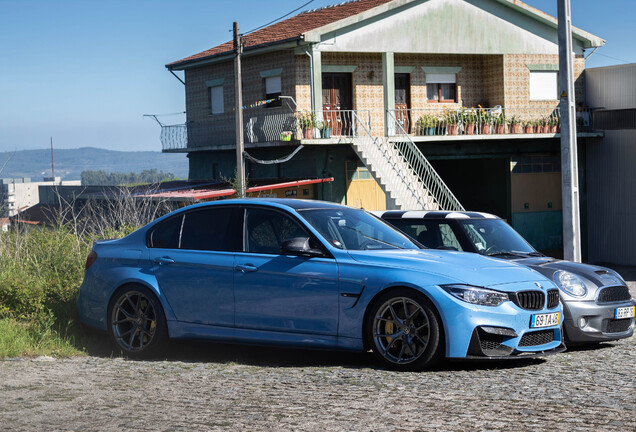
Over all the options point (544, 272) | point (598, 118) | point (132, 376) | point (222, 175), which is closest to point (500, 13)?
point (598, 118)

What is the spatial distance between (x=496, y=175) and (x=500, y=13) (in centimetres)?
593

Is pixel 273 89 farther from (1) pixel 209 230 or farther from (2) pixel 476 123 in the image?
(1) pixel 209 230

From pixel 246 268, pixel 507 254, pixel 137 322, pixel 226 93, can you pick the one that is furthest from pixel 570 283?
pixel 226 93

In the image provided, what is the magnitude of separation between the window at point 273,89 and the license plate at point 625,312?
67.6ft

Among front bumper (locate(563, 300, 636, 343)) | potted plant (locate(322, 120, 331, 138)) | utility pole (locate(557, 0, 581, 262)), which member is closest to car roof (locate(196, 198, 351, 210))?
front bumper (locate(563, 300, 636, 343))

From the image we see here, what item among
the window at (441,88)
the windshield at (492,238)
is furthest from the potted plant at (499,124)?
the windshield at (492,238)

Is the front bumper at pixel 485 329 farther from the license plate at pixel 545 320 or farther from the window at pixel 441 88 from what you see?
the window at pixel 441 88

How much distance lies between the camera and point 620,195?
111 feet

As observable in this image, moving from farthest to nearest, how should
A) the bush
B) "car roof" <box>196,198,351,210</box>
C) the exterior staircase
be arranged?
the exterior staircase < the bush < "car roof" <box>196,198,351,210</box>

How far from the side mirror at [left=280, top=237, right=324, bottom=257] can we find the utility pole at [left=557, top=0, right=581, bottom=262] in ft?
30.0

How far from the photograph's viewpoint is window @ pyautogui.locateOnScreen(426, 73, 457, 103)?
32812mm

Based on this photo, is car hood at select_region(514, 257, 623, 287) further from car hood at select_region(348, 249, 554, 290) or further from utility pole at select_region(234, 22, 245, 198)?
utility pole at select_region(234, 22, 245, 198)

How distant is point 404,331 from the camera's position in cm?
839

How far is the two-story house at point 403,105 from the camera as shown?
29328 millimetres
